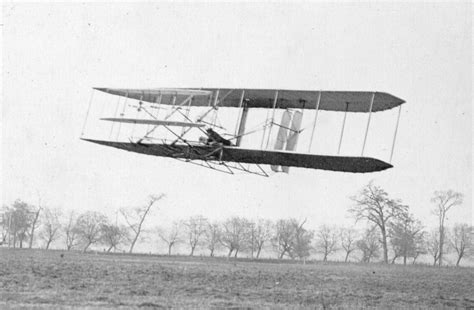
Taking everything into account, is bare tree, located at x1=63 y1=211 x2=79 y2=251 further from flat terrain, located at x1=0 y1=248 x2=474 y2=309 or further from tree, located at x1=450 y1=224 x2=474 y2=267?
tree, located at x1=450 y1=224 x2=474 y2=267

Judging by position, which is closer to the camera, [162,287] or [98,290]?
[98,290]

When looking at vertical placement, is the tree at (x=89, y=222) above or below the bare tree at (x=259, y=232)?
below

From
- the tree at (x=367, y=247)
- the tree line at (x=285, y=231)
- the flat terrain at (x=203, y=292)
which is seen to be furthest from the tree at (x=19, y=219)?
the flat terrain at (x=203, y=292)

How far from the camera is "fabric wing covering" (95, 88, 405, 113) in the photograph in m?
17.5

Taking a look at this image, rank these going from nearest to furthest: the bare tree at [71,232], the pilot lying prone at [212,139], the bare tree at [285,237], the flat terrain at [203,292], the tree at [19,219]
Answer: the flat terrain at [203,292]
the pilot lying prone at [212,139]
the bare tree at [285,237]
the tree at [19,219]
the bare tree at [71,232]

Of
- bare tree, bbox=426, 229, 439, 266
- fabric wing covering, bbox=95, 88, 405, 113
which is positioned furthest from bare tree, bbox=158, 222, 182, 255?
fabric wing covering, bbox=95, 88, 405, 113

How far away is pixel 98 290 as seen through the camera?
54.5ft

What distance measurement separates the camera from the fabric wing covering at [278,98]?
17484 millimetres

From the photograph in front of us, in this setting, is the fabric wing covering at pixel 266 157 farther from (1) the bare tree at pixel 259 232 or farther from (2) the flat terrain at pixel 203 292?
(1) the bare tree at pixel 259 232

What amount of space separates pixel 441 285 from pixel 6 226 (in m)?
89.9

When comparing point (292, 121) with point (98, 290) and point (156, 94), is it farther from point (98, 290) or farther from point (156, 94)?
point (98, 290)

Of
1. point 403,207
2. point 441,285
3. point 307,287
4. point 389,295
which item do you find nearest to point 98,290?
point 307,287

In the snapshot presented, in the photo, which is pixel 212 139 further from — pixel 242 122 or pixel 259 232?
pixel 259 232

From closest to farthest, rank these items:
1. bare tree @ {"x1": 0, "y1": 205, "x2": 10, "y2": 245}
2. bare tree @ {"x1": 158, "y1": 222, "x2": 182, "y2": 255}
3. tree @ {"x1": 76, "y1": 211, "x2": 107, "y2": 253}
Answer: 1. bare tree @ {"x1": 0, "y1": 205, "x2": 10, "y2": 245}
2. tree @ {"x1": 76, "y1": 211, "x2": 107, "y2": 253}
3. bare tree @ {"x1": 158, "y1": 222, "x2": 182, "y2": 255}
